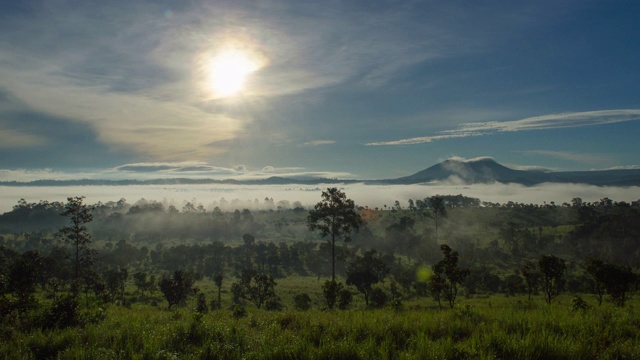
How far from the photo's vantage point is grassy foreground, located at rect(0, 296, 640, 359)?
7449 millimetres

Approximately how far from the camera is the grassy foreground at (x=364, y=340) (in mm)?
7449

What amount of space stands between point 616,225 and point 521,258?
46030 millimetres

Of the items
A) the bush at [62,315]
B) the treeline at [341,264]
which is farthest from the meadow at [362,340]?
the treeline at [341,264]

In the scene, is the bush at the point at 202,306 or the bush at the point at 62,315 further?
the bush at the point at 202,306

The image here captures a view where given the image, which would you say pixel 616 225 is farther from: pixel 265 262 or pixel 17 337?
pixel 17 337

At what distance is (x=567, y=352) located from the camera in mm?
7219

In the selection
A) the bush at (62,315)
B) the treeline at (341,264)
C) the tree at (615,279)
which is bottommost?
the treeline at (341,264)

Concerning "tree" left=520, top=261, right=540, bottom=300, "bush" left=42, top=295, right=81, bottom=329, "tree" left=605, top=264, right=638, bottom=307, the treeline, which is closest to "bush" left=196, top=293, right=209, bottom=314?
the treeline

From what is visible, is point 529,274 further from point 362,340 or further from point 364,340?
point 364,340

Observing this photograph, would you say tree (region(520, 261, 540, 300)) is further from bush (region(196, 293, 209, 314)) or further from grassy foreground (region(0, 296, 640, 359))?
grassy foreground (region(0, 296, 640, 359))

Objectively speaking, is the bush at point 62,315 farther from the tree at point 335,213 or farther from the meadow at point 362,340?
the tree at point 335,213

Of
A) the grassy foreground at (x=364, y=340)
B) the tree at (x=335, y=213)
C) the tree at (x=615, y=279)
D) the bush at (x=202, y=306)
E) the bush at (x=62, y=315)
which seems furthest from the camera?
the tree at (x=335, y=213)

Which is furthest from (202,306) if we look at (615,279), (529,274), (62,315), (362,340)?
(615,279)

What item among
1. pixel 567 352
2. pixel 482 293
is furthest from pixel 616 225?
pixel 567 352
